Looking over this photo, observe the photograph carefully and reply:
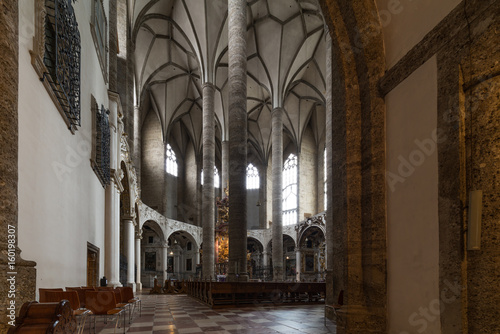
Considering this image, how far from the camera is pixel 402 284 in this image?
466 centimetres

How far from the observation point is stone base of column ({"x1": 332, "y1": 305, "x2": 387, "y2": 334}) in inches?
198

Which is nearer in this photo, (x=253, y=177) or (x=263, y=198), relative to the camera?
(x=263, y=198)

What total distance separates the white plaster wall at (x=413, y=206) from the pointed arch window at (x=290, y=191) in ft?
105

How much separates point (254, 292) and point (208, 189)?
10.9m

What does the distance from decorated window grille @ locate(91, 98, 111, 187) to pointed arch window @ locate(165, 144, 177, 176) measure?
81.9 feet

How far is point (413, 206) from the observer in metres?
4.50

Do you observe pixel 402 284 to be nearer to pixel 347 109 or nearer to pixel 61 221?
pixel 347 109

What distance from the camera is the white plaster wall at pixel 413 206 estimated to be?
4.14 m

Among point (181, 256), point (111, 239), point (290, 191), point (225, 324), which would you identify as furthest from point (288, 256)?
point (225, 324)

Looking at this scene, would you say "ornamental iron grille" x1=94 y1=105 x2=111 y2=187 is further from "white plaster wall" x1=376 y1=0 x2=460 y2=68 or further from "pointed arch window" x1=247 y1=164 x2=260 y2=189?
"pointed arch window" x1=247 y1=164 x2=260 y2=189

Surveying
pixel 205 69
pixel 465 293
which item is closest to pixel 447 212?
pixel 465 293

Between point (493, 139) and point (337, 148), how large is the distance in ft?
9.45

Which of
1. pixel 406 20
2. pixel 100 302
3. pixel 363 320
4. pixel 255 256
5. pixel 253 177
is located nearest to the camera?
pixel 406 20

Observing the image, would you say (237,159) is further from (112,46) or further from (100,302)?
(100,302)
